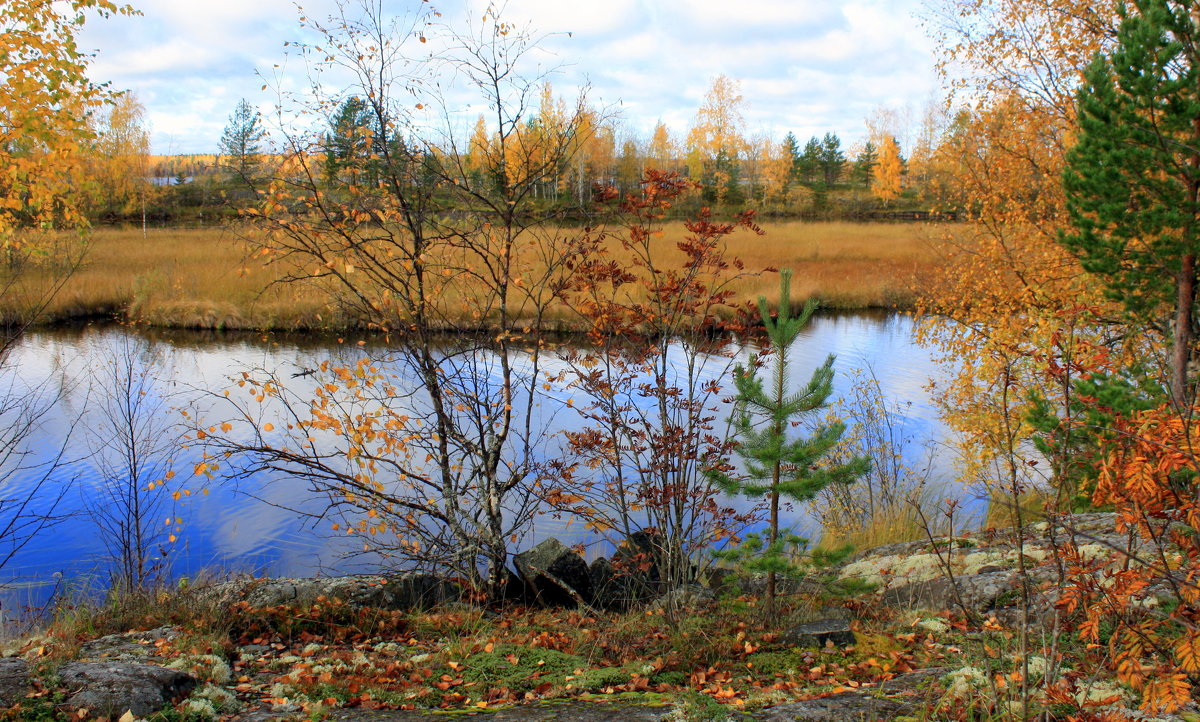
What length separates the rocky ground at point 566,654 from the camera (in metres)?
3.32

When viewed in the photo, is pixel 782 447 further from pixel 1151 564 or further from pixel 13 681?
pixel 13 681

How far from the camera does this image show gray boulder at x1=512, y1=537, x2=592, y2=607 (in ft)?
22.6

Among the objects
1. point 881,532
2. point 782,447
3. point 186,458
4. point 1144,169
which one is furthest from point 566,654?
point 186,458

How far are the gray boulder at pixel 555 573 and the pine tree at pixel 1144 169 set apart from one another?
5.60 metres

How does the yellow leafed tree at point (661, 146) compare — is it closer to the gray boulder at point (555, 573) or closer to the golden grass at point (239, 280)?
the golden grass at point (239, 280)

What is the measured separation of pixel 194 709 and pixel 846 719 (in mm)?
2752

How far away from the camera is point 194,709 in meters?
3.41

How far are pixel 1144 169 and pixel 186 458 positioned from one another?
1182cm

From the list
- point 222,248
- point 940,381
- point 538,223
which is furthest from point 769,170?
point 538,223

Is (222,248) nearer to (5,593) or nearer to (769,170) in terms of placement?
(5,593)

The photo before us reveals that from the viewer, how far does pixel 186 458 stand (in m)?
10.9

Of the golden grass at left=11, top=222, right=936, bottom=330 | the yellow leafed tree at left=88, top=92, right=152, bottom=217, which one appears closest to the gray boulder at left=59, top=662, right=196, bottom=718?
the golden grass at left=11, top=222, right=936, bottom=330

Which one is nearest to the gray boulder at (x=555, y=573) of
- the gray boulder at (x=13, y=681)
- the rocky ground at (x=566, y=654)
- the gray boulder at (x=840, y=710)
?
the rocky ground at (x=566, y=654)

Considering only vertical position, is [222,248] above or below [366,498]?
above
